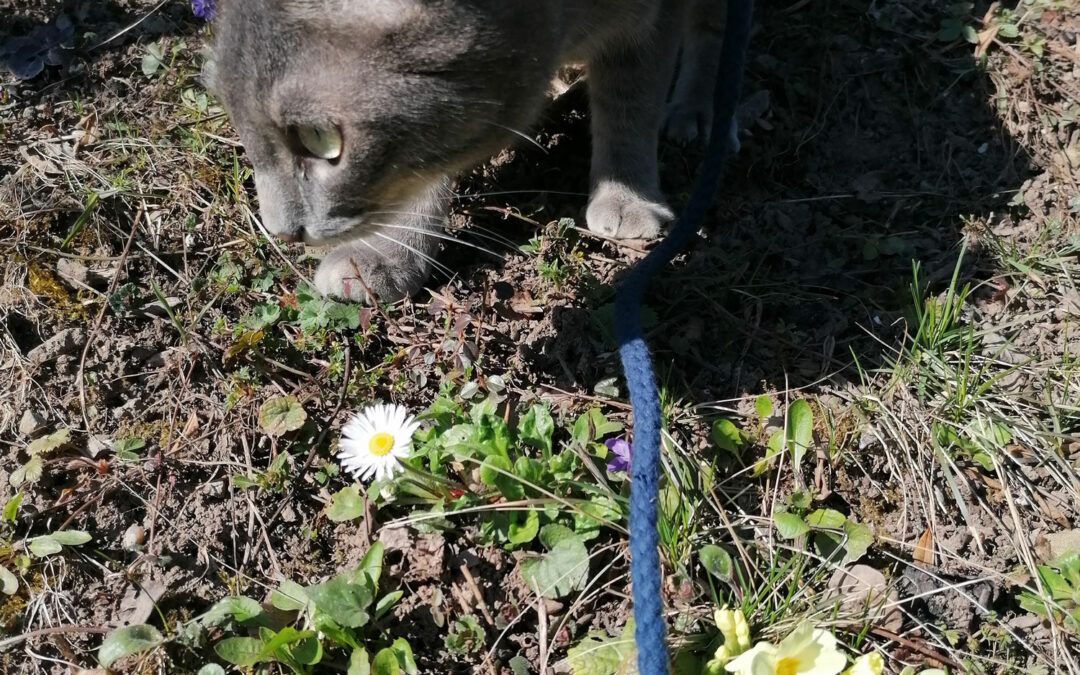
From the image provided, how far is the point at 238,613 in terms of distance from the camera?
5.00 feet

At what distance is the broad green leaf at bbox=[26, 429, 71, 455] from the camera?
1806mm

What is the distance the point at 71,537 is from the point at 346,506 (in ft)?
1.71

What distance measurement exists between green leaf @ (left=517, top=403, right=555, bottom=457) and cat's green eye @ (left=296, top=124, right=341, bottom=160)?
62cm

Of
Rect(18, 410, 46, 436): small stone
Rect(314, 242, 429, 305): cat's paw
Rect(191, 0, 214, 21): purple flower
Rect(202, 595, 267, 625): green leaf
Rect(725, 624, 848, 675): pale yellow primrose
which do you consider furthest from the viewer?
Rect(191, 0, 214, 21): purple flower

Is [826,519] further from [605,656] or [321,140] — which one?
[321,140]

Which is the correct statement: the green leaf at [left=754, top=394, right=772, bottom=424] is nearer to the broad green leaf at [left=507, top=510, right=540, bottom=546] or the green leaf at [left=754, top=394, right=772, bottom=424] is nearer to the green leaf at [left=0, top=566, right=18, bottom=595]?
the broad green leaf at [left=507, top=510, right=540, bottom=546]

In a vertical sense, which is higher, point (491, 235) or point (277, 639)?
point (491, 235)

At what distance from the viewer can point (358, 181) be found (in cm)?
163

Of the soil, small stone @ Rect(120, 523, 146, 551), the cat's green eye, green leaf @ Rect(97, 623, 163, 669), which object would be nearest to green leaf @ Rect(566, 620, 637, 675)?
the soil

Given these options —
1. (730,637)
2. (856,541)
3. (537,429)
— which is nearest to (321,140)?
(537,429)

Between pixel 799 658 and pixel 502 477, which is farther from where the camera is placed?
pixel 502 477

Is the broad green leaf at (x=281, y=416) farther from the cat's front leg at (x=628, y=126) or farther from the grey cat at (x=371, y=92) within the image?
the cat's front leg at (x=628, y=126)

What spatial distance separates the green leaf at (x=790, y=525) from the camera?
1567mm

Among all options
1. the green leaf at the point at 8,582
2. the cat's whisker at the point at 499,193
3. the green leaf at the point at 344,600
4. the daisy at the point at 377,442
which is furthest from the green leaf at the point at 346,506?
the cat's whisker at the point at 499,193
